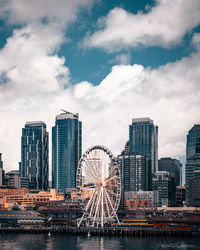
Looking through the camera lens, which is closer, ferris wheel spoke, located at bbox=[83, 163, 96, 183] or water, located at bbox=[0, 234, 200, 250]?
water, located at bbox=[0, 234, 200, 250]

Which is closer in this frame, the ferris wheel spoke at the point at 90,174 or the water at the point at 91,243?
the water at the point at 91,243

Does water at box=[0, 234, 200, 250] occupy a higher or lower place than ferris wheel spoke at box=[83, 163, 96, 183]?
lower

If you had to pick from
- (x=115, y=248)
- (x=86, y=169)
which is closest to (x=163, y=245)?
(x=115, y=248)

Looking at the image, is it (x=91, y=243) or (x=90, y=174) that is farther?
(x=90, y=174)

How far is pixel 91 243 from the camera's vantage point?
531ft

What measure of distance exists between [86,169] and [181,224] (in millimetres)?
41129

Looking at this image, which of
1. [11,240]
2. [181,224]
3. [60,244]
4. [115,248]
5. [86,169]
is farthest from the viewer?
[181,224]

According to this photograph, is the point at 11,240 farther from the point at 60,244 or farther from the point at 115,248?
the point at 115,248

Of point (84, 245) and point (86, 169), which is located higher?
point (86, 169)

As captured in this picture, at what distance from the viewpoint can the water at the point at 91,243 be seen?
150 meters

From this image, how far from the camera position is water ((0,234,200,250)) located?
5915 inches

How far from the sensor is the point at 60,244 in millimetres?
159875

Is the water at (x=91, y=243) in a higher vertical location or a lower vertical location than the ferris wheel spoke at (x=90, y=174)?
lower

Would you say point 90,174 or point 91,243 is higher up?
point 90,174
